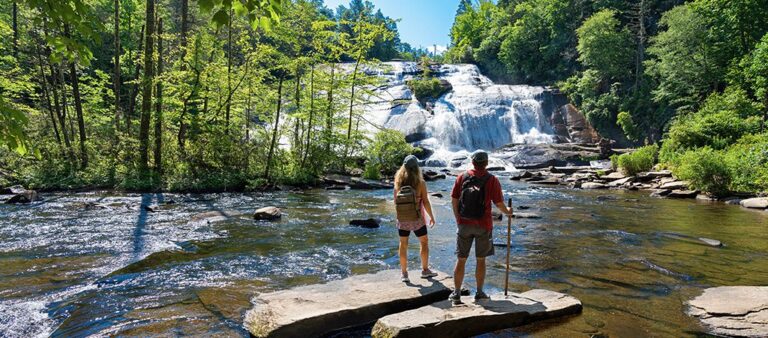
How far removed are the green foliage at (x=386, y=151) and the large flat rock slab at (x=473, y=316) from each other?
19326 mm

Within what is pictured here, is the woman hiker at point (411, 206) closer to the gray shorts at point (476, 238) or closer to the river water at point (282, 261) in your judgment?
the gray shorts at point (476, 238)

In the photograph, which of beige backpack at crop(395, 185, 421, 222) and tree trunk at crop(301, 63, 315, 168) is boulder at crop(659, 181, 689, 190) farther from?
beige backpack at crop(395, 185, 421, 222)

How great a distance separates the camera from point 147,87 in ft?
55.4

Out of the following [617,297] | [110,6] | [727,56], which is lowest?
[617,297]

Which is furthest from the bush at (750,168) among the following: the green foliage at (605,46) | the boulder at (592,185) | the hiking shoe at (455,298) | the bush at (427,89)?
the bush at (427,89)

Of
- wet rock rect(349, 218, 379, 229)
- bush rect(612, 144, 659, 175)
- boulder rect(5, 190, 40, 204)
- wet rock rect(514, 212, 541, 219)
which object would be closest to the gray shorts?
wet rock rect(349, 218, 379, 229)

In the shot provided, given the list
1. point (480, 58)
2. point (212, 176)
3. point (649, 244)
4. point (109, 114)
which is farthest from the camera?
point (480, 58)

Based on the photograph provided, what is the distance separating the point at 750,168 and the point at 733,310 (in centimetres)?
1512

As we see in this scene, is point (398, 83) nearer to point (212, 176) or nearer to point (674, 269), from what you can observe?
point (212, 176)

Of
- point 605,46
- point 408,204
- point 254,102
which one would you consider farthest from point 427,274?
point 605,46

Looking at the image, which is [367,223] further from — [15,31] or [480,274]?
[15,31]

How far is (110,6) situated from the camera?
37406mm

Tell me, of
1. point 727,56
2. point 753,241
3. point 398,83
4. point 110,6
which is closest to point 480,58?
point 398,83

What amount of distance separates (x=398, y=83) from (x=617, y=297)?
4176 cm
